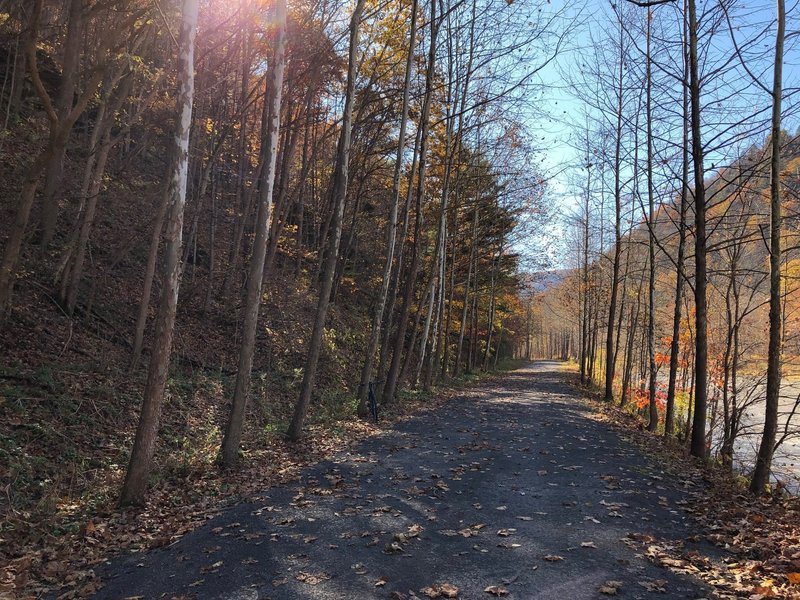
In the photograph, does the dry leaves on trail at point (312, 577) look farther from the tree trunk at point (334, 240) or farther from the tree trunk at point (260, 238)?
the tree trunk at point (334, 240)

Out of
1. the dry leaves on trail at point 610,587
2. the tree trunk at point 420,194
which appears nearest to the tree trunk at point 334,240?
the tree trunk at point 420,194

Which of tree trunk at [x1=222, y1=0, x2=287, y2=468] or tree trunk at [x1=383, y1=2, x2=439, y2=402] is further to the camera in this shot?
tree trunk at [x1=383, y1=2, x2=439, y2=402]

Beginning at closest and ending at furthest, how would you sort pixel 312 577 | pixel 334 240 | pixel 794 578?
pixel 794 578 < pixel 312 577 < pixel 334 240

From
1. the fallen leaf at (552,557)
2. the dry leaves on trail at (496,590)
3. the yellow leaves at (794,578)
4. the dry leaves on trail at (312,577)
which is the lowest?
the dry leaves on trail at (312,577)

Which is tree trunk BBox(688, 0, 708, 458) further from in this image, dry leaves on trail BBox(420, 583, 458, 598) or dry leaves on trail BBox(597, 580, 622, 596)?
dry leaves on trail BBox(420, 583, 458, 598)

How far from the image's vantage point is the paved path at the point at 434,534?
4.36 m

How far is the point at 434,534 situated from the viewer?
17.9 feet

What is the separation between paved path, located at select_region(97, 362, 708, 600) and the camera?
4.36m

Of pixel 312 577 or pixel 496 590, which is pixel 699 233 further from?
pixel 312 577

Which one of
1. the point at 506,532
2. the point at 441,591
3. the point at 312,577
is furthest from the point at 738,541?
the point at 312,577

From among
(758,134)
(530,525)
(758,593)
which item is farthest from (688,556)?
(758,134)

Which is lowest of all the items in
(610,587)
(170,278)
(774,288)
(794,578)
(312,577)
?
(312,577)

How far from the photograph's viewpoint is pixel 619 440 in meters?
11.4

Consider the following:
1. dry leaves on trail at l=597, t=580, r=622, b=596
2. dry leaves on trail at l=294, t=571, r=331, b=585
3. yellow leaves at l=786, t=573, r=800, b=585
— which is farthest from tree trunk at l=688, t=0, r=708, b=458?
dry leaves on trail at l=294, t=571, r=331, b=585
